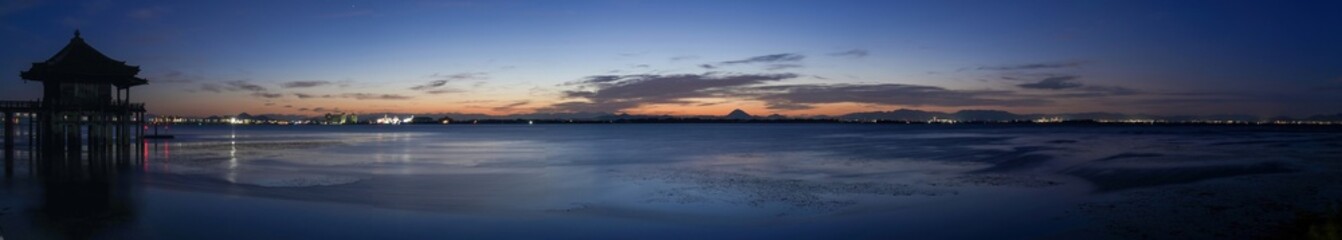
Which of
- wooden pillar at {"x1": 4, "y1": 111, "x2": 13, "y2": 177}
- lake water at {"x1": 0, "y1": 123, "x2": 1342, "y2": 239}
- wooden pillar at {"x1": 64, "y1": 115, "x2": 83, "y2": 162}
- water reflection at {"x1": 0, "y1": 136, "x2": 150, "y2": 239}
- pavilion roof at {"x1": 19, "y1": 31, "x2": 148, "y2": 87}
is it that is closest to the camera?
water reflection at {"x1": 0, "y1": 136, "x2": 150, "y2": 239}

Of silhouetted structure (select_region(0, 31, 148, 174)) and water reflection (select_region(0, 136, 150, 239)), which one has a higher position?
silhouetted structure (select_region(0, 31, 148, 174))

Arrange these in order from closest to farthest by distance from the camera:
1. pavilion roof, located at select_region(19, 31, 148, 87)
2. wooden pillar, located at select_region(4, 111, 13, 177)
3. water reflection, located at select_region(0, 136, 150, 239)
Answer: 1. water reflection, located at select_region(0, 136, 150, 239)
2. wooden pillar, located at select_region(4, 111, 13, 177)
3. pavilion roof, located at select_region(19, 31, 148, 87)

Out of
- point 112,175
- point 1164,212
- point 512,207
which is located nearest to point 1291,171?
point 1164,212

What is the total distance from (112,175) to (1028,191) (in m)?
24.2

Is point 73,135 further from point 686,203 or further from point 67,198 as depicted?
point 686,203

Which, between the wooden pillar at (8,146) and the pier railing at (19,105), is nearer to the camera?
the wooden pillar at (8,146)

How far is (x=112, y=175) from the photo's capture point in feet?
69.7

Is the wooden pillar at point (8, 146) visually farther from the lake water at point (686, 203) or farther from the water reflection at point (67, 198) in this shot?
the lake water at point (686, 203)

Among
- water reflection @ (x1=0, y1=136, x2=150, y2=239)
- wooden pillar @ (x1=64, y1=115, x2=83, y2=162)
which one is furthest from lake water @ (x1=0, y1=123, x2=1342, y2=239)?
wooden pillar @ (x1=64, y1=115, x2=83, y2=162)

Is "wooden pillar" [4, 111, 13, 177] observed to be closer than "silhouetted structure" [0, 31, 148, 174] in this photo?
Yes

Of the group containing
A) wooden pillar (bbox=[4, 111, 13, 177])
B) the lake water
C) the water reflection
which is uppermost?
wooden pillar (bbox=[4, 111, 13, 177])

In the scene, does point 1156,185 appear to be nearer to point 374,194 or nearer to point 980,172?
point 980,172

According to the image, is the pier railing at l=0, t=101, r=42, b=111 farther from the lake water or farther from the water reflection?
the lake water

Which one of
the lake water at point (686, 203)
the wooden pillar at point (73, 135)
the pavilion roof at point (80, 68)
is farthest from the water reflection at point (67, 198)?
the pavilion roof at point (80, 68)
